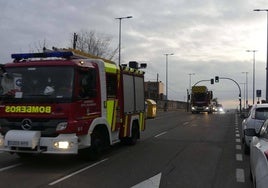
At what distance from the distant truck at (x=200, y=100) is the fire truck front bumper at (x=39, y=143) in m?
49.7

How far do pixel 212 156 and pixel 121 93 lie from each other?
3.17m

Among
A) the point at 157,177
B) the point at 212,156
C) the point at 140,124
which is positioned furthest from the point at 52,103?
the point at 140,124

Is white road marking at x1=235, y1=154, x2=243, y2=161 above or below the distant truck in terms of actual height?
below

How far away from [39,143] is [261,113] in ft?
22.3

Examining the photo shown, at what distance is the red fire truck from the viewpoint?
10625 mm

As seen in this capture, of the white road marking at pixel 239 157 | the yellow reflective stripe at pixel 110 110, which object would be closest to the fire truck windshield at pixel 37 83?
the yellow reflective stripe at pixel 110 110

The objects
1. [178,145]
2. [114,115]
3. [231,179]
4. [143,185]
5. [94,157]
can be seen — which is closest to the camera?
[143,185]

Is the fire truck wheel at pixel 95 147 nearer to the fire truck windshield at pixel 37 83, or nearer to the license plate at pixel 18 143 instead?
the fire truck windshield at pixel 37 83

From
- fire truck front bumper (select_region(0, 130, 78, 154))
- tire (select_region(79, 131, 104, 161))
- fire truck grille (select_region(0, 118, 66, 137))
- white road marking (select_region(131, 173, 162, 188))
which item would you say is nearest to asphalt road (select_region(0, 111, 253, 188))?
white road marking (select_region(131, 173, 162, 188))

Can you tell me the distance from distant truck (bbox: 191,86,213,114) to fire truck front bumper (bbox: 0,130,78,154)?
163 feet

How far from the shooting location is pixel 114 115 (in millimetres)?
A: 13375

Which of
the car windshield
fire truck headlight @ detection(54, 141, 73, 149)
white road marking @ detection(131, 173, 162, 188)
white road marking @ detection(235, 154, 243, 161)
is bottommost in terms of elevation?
white road marking @ detection(131, 173, 162, 188)

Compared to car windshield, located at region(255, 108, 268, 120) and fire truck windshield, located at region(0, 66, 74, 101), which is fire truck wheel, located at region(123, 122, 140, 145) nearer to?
car windshield, located at region(255, 108, 268, 120)

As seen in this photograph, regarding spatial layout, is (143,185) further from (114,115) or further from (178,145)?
(178,145)
